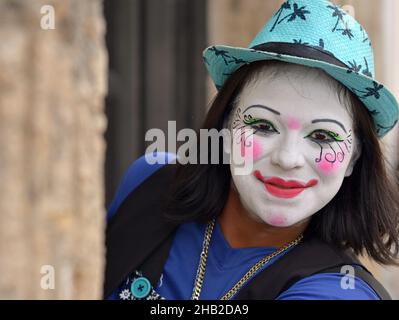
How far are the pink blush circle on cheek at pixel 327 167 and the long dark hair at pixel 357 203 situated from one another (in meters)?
0.13

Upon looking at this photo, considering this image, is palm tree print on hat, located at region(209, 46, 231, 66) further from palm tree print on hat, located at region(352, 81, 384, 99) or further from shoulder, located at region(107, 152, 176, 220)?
shoulder, located at region(107, 152, 176, 220)

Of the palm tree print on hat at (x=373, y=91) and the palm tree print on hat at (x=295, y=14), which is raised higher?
the palm tree print on hat at (x=295, y=14)

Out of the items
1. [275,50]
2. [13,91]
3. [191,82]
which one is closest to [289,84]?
[275,50]

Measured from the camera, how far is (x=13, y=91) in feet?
6.18

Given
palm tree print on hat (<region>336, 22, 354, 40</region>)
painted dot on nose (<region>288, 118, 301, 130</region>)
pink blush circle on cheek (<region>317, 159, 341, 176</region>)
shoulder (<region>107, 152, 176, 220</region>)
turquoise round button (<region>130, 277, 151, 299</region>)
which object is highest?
palm tree print on hat (<region>336, 22, 354, 40</region>)

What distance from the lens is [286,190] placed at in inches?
76.5

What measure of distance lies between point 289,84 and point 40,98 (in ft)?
1.95

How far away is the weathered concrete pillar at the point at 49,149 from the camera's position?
1885 mm

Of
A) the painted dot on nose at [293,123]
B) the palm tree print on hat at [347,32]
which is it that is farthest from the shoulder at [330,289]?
the palm tree print on hat at [347,32]

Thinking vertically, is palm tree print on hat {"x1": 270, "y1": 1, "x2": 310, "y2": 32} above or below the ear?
above

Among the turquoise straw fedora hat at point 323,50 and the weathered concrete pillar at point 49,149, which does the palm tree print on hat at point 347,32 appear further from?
the weathered concrete pillar at point 49,149

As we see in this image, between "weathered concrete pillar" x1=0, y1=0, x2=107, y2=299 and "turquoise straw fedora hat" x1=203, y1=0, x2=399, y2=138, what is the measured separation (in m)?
0.35

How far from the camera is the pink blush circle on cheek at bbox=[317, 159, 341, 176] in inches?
76.3

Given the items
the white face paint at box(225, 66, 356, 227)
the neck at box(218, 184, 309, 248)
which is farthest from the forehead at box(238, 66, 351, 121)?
the neck at box(218, 184, 309, 248)
